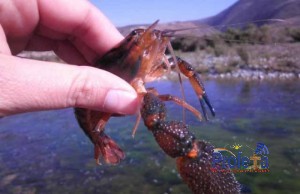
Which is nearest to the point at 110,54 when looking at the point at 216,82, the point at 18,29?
the point at 18,29

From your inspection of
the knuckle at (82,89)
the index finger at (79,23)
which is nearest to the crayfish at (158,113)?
the knuckle at (82,89)

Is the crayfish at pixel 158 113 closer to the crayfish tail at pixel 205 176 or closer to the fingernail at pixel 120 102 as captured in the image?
the crayfish tail at pixel 205 176

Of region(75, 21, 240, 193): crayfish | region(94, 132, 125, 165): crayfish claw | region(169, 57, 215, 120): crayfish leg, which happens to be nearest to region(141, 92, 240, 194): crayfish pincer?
region(75, 21, 240, 193): crayfish

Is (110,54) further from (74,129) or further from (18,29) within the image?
(74,129)

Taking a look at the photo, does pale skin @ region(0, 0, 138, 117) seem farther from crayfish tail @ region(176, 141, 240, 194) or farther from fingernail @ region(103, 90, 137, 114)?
crayfish tail @ region(176, 141, 240, 194)

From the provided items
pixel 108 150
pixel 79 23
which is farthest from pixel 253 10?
pixel 108 150

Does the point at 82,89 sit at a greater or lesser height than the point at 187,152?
greater

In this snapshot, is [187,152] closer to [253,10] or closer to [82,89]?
[82,89]
